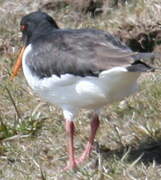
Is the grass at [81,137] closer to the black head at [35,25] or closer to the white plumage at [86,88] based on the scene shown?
the white plumage at [86,88]

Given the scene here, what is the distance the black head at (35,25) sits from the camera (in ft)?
23.0

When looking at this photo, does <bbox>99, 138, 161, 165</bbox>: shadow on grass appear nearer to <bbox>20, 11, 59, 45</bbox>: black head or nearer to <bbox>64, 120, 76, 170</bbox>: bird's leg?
<bbox>64, 120, 76, 170</bbox>: bird's leg

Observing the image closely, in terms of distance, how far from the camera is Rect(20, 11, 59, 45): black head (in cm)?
701

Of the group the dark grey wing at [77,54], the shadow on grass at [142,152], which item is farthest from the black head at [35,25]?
the shadow on grass at [142,152]

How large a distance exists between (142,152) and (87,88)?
999 mm

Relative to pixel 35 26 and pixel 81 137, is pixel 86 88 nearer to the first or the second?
pixel 81 137

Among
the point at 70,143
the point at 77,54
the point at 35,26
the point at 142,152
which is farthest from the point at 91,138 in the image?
the point at 35,26

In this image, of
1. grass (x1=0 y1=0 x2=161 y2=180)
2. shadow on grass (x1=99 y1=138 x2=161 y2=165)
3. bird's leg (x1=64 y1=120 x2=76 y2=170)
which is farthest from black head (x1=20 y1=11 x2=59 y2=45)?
shadow on grass (x1=99 y1=138 x2=161 y2=165)

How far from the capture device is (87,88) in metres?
6.10

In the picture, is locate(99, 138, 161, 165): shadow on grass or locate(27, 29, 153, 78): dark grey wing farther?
locate(99, 138, 161, 165): shadow on grass

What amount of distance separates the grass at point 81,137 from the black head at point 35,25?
2.36ft

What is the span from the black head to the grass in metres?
0.72

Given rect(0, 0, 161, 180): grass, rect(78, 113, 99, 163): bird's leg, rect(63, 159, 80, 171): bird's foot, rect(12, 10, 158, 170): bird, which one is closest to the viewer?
rect(12, 10, 158, 170): bird

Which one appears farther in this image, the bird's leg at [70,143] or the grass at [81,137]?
the bird's leg at [70,143]
